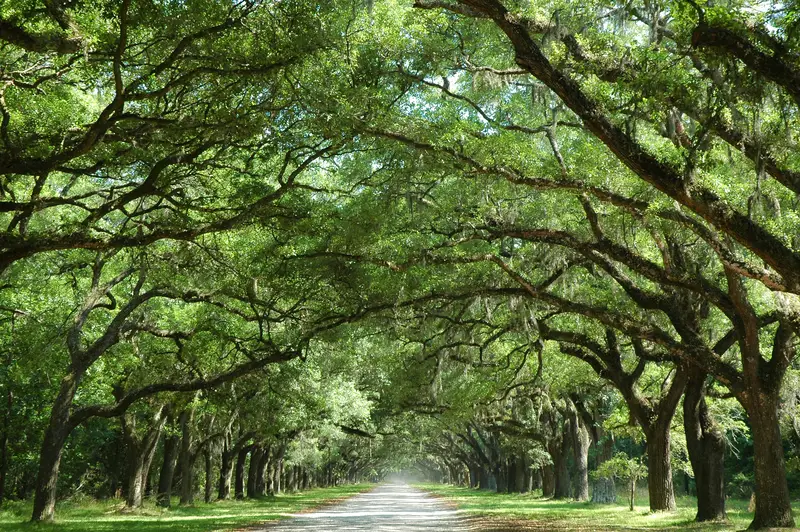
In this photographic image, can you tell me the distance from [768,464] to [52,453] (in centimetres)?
1668

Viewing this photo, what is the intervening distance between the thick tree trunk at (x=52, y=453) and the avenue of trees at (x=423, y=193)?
0.07m

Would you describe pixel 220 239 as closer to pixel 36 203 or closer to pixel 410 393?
pixel 36 203

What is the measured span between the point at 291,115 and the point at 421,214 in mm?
3837

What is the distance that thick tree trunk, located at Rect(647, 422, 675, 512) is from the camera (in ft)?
59.0

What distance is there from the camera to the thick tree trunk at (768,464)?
13.1 meters

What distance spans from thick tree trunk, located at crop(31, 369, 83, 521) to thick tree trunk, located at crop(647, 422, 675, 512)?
1515 cm

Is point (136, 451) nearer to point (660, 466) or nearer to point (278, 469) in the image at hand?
point (660, 466)

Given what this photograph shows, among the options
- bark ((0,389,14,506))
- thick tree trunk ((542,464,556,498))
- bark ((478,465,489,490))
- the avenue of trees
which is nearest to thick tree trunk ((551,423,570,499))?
thick tree trunk ((542,464,556,498))

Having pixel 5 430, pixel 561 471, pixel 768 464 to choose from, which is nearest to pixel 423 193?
pixel 768 464

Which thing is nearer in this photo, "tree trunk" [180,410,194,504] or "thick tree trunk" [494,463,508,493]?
"tree trunk" [180,410,194,504]

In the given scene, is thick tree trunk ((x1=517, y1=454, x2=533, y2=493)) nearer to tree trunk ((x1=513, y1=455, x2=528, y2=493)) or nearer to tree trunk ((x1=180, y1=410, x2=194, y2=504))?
tree trunk ((x1=513, y1=455, x2=528, y2=493))

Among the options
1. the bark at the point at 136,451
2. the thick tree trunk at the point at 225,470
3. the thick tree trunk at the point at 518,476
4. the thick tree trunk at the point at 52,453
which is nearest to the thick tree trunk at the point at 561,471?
the thick tree trunk at the point at 518,476

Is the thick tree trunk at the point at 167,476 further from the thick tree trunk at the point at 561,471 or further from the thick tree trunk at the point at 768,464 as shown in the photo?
the thick tree trunk at the point at 768,464

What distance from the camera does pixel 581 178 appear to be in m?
11.4
